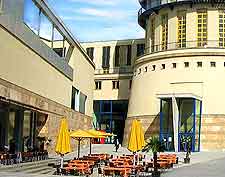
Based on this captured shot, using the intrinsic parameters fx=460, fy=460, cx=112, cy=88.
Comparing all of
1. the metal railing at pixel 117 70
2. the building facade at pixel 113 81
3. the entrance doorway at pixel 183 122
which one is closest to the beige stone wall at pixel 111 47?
the building facade at pixel 113 81

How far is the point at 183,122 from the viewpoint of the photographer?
53.8 metres

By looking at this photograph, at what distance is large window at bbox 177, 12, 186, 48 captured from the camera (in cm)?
5900

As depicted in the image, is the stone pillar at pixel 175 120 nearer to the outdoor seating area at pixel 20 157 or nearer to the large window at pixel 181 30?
the large window at pixel 181 30

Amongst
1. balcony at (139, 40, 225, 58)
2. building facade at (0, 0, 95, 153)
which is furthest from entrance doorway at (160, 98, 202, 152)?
building facade at (0, 0, 95, 153)

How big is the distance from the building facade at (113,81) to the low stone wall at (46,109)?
20.4m

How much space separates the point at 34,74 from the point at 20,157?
6.89m

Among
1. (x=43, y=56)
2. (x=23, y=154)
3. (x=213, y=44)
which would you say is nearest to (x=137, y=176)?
(x=23, y=154)

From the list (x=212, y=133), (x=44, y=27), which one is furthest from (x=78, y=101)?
(x=44, y=27)

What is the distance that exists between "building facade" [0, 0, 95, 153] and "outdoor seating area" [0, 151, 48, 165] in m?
1.82

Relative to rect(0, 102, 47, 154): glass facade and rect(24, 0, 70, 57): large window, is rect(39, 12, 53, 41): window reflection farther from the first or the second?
rect(0, 102, 47, 154): glass facade

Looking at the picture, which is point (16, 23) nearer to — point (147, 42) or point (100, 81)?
point (147, 42)

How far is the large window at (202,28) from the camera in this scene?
58000 mm

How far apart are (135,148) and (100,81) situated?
2164 inches

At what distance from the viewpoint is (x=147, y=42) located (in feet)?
214
